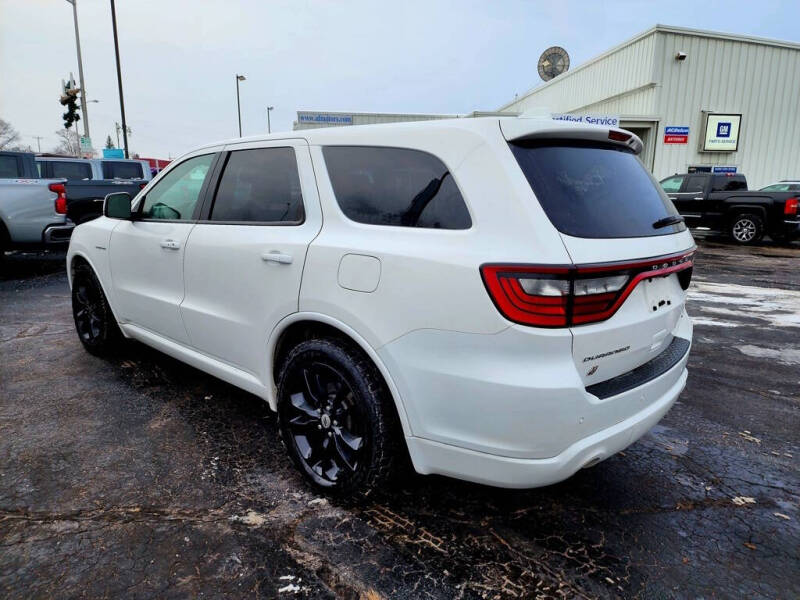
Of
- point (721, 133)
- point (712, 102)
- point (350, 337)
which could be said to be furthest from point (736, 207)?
point (350, 337)

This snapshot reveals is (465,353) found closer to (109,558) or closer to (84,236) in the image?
(109,558)

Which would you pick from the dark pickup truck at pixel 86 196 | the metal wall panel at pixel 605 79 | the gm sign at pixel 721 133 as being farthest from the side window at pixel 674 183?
the dark pickup truck at pixel 86 196

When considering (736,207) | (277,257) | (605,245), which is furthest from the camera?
(736,207)

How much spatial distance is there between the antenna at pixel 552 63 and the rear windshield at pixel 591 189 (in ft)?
106

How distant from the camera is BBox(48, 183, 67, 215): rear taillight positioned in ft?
29.1

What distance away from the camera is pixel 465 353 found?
6.34 feet

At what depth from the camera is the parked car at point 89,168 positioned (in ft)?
41.2

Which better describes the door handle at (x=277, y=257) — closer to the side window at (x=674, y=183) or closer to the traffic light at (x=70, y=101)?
the side window at (x=674, y=183)

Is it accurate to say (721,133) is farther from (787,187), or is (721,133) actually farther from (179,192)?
(179,192)

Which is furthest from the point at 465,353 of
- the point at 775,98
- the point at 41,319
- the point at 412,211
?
the point at 775,98

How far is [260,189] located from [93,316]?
2.57 metres

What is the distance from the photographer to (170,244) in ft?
11.1

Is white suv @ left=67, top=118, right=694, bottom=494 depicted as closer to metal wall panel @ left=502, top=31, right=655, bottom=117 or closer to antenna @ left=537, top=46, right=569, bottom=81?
metal wall panel @ left=502, top=31, right=655, bottom=117

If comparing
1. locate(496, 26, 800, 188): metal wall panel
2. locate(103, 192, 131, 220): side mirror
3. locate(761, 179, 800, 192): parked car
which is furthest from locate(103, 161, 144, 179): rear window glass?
locate(496, 26, 800, 188): metal wall panel
